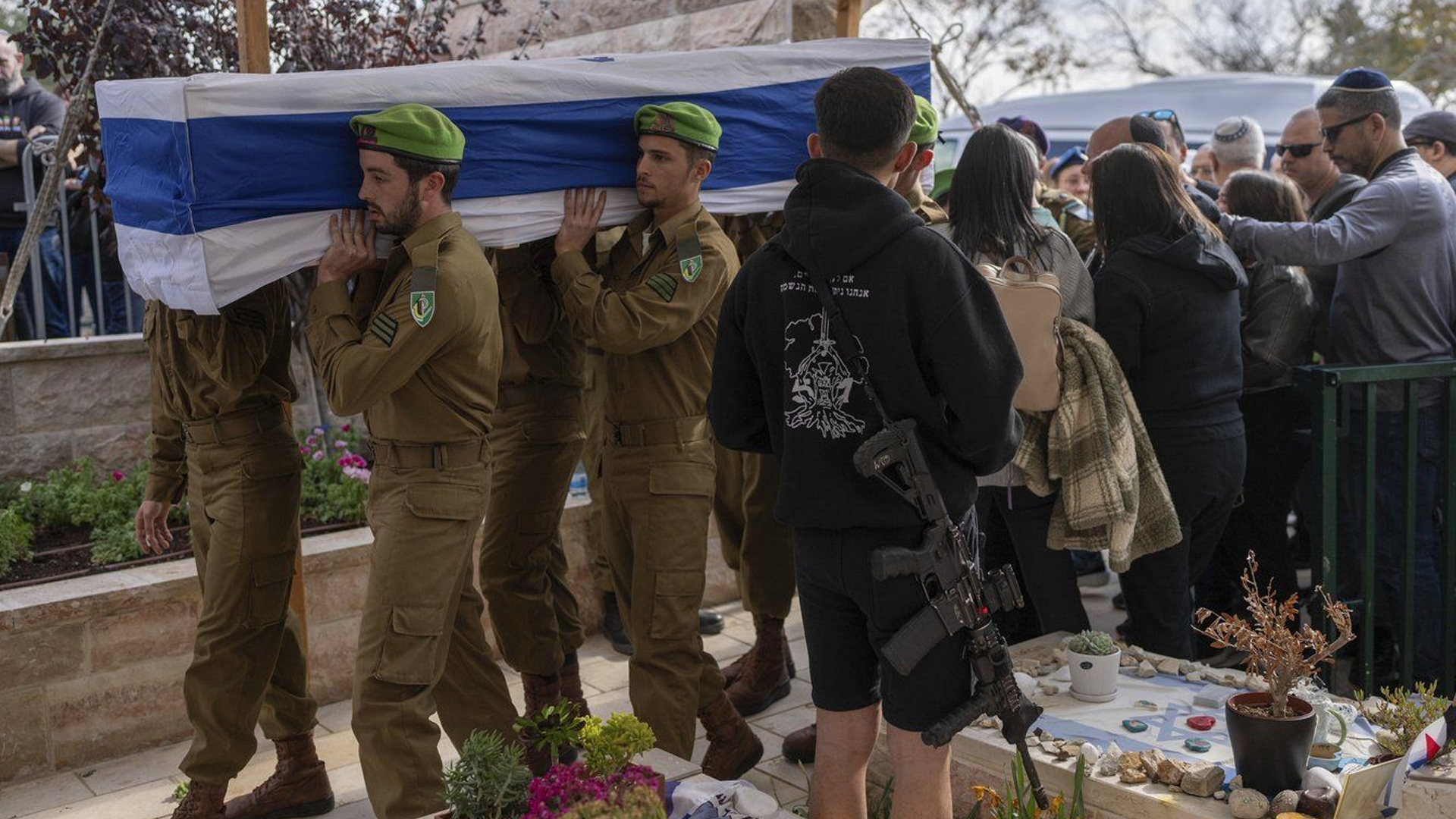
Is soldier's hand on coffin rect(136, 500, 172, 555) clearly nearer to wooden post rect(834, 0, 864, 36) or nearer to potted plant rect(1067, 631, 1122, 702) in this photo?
potted plant rect(1067, 631, 1122, 702)

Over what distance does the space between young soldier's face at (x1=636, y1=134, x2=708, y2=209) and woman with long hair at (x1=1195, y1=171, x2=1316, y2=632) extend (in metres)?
2.21

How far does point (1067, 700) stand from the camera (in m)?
3.90

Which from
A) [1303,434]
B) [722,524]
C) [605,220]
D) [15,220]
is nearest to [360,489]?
[722,524]

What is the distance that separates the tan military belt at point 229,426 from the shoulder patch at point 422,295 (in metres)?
0.80

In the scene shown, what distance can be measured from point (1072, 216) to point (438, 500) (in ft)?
10.4

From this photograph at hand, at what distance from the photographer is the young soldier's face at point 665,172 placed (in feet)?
12.5

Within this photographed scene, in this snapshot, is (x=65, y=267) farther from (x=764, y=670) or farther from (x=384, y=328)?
(x=764, y=670)

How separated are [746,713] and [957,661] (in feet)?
6.74

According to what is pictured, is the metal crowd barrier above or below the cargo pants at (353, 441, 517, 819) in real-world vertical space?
above

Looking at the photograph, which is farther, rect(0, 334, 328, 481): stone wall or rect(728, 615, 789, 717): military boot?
rect(0, 334, 328, 481): stone wall

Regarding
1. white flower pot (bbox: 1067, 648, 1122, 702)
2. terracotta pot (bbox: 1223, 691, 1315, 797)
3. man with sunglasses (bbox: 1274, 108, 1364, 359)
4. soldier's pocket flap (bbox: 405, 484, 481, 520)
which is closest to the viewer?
terracotta pot (bbox: 1223, 691, 1315, 797)

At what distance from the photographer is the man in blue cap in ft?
14.9

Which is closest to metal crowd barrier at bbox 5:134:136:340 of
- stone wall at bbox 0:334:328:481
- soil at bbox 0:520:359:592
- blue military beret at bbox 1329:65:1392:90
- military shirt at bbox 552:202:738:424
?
stone wall at bbox 0:334:328:481

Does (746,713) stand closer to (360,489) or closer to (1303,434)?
(360,489)
